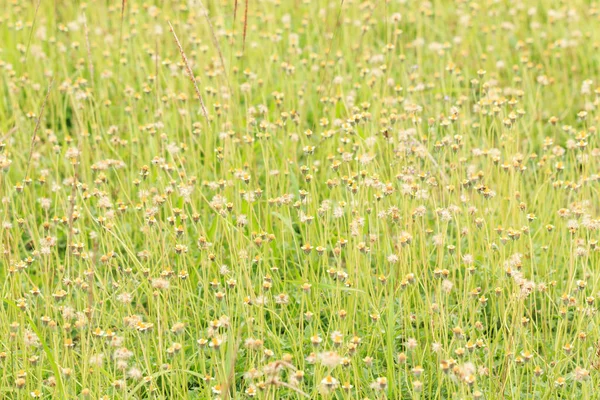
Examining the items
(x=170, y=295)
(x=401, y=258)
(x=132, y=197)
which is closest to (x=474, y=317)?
(x=401, y=258)

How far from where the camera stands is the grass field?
3.30m

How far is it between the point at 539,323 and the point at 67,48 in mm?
3629

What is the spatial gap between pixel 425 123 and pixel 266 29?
156 centimetres

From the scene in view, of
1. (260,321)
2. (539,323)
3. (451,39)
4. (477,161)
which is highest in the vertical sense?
(451,39)

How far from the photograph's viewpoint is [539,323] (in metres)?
3.84

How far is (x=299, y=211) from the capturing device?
394cm

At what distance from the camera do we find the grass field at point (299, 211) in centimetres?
330

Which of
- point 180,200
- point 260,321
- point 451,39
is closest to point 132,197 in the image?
point 180,200

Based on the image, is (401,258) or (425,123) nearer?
(401,258)

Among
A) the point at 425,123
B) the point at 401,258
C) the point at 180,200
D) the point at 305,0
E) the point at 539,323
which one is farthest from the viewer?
the point at 305,0

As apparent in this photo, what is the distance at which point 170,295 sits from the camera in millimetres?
3660

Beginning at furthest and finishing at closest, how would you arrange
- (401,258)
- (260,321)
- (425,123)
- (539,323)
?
(425,123) → (539,323) → (401,258) → (260,321)

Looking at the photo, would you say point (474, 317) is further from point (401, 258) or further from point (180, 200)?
point (180, 200)

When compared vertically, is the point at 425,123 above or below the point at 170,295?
above
